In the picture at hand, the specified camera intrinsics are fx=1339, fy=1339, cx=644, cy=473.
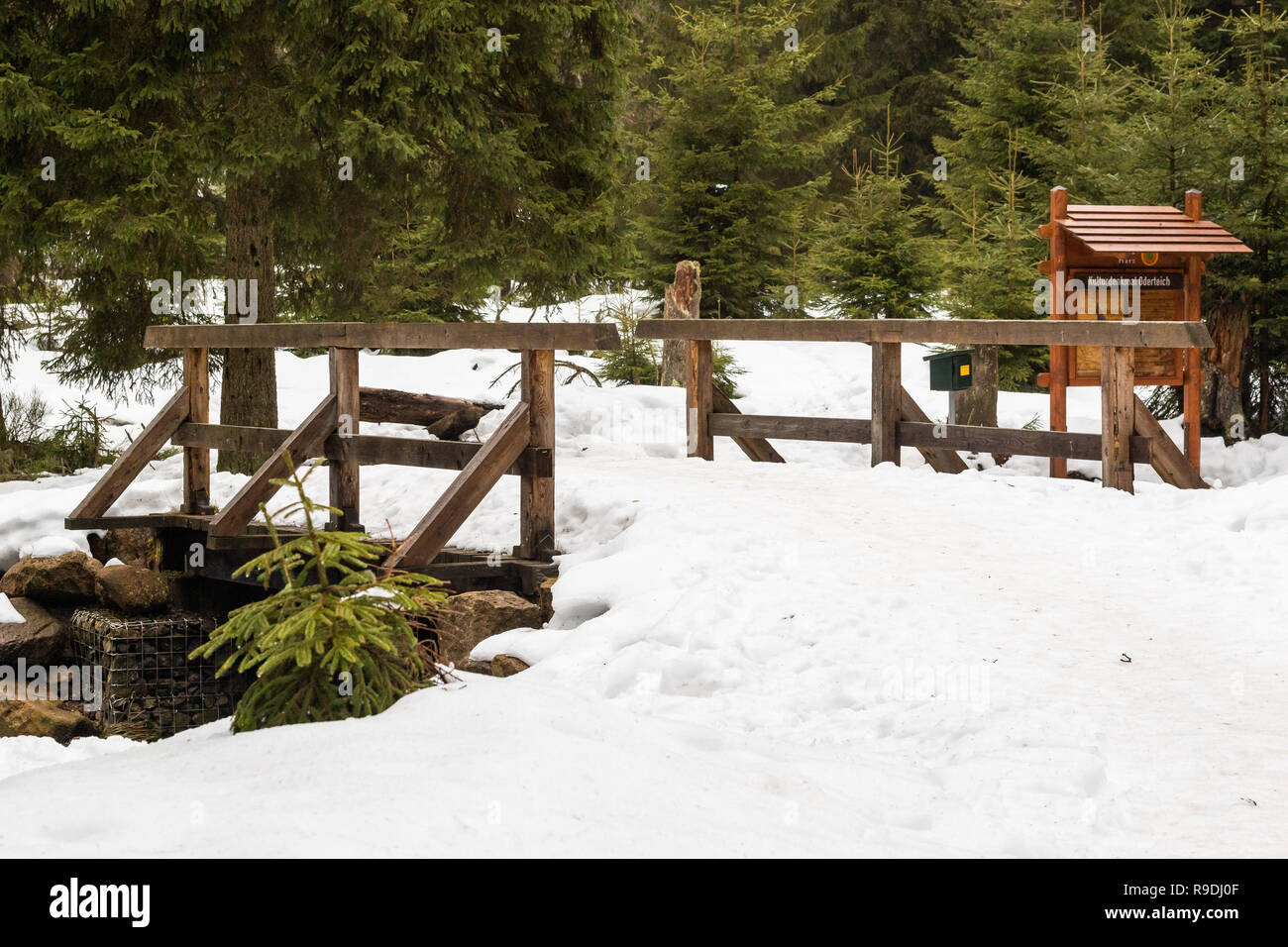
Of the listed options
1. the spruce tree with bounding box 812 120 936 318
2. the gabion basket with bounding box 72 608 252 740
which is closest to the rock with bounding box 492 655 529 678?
the gabion basket with bounding box 72 608 252 740

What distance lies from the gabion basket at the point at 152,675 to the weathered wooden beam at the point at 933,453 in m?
5.66

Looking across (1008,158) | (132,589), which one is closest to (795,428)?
(132,589)

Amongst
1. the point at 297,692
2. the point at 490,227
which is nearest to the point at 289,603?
the point at 297,692

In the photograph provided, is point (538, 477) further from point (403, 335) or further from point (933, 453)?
point (933, 453)

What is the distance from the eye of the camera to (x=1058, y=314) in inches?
Result: 500

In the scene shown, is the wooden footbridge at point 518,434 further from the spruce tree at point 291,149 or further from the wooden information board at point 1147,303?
the wooden information board at point 1147,303

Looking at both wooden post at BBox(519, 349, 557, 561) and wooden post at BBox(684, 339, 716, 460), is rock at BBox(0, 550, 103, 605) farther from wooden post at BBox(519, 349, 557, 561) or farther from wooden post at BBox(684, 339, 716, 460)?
wooden post at BBox(684, 339, 716, 460)

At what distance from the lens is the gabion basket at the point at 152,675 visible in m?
8.97

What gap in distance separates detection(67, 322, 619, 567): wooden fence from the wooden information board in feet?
20.7

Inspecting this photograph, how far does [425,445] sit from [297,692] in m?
3.56

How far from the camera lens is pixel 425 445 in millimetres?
8828

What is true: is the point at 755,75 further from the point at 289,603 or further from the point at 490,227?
the point at 289,603

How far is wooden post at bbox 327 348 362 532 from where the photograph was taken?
30.3ft

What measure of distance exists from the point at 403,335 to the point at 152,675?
9.67 feet
